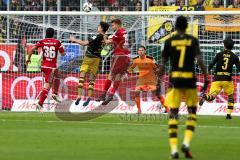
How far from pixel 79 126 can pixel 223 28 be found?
8.12m

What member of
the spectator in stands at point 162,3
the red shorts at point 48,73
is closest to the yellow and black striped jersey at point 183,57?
the red shorts at point 48,73

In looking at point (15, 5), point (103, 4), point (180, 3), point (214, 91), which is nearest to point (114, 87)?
point (214, 91)

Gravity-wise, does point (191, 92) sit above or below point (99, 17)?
below

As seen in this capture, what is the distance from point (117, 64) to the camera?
24.7m

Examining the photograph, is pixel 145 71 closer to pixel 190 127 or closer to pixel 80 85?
pixel 80 85

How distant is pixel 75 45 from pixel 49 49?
3001mm

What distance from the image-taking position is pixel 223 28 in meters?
25.2

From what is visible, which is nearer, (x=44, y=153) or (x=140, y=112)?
(x=44, y=153)

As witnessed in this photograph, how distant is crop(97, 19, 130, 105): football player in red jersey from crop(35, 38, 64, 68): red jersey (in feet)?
5.00

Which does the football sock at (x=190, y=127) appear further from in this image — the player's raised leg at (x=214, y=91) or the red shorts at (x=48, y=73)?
the red shorts at (x=48, y=73)

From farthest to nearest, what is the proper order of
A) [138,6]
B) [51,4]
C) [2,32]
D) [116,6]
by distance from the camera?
1. [51,4]
2. [116,6]
3. [138,6]
4. [2,32]

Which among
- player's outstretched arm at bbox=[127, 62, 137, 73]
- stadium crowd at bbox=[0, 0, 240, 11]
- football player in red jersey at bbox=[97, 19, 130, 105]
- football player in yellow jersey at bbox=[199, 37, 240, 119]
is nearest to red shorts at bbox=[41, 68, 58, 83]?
football player in red jersey at bbox=[97, 19, 130, 105]

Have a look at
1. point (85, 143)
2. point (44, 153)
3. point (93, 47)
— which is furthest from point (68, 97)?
point (44, 153)

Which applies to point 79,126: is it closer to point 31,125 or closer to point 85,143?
point 31,125
